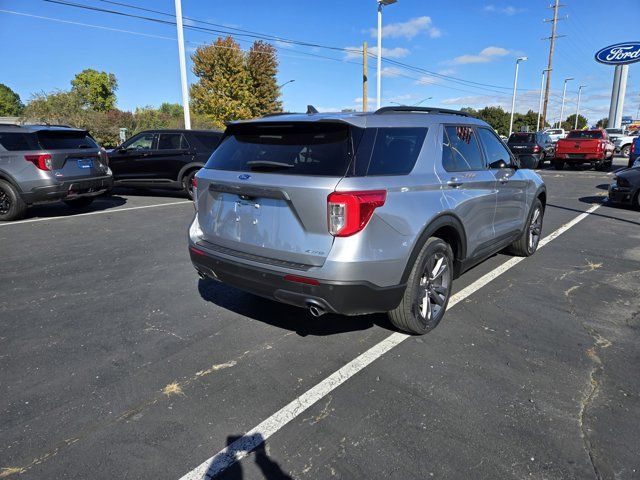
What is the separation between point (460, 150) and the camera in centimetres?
418

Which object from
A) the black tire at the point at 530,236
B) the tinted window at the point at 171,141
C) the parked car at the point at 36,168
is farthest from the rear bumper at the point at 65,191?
the black tire at the point at 530,236

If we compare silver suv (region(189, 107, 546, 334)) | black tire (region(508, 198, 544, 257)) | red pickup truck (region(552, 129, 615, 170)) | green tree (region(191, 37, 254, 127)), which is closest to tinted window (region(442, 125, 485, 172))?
silver suv (region(189, 107, 546, 334))

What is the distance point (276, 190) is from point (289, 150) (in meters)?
0.39

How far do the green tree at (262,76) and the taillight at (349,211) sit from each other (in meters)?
48.0

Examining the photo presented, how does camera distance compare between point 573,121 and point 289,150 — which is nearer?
point 289,150

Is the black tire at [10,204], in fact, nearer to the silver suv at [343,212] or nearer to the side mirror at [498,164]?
the silver suv at [343,212]

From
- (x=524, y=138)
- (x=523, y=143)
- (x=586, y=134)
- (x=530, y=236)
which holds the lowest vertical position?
(x=530, y=236)

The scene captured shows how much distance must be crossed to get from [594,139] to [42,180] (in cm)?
2068

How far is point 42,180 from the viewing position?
27.0 ft

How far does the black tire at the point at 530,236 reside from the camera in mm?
5849

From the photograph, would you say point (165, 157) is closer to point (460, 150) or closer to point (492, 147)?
point (492, 147)

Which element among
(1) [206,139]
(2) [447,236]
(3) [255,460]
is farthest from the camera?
(1) [206,139]

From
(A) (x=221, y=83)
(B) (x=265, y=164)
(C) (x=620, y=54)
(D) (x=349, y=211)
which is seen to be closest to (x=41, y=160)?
(B) (x=265, y=164)

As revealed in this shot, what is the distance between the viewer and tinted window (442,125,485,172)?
3893 millimetres
